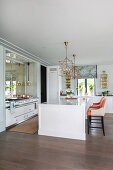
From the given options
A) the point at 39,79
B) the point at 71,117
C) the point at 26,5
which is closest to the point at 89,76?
the point at 39,79

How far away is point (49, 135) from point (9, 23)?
2.87 metres

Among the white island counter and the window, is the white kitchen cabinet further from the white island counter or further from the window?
the window

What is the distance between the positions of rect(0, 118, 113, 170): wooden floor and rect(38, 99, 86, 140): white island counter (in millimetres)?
172

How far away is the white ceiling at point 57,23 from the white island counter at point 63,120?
6.10 ft

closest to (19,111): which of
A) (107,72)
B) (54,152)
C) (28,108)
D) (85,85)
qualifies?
(28,108)

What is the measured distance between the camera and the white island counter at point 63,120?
300cm

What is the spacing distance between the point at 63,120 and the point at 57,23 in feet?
7.52

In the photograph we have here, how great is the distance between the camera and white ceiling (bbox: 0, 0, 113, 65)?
6.91 ft

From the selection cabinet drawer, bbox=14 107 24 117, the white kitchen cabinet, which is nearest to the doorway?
the white kitchen cabinet

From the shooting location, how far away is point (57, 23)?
2.71 metres

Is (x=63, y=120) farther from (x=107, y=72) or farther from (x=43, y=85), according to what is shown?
(x=107, y=72)

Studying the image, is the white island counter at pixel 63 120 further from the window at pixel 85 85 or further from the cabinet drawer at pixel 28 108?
the window at pixel 85 85

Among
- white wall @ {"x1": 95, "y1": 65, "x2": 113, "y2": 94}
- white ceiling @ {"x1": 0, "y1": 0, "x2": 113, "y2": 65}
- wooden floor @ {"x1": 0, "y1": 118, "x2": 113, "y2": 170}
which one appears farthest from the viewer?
white wall @ {"x1": 95, "y1": 65, "x2": 113, "y2": 94}

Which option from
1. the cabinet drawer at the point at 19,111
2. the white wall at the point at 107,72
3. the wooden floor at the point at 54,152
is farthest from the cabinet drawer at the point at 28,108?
the white wall at the point at 107,72
